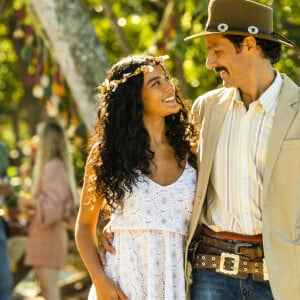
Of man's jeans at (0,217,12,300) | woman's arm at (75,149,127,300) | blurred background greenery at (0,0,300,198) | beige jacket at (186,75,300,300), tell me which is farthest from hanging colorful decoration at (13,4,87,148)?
beige jacket at (186,75,300,300)

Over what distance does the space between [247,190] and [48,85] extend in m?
4.05

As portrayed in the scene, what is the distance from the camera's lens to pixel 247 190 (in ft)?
15.1

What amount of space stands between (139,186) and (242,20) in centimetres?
91

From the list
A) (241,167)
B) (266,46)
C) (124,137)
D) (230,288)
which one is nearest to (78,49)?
(124,137)

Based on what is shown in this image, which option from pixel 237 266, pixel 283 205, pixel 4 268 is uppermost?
pixel 283 205

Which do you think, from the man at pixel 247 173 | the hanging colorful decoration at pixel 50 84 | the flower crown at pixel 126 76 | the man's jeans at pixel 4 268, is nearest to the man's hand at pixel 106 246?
the man at pixel 247 173

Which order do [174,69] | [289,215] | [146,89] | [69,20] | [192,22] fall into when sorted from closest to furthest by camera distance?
[289,215]
[146,89]
[69,20]
[192,22]
[174,69]

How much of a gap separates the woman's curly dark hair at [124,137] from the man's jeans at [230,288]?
0.55m

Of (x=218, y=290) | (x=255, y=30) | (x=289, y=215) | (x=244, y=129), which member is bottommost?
(x=218, y=290)

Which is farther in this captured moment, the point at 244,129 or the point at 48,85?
the point at 48,85

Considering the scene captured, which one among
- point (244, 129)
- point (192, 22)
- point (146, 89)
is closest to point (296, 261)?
point (244, 129)

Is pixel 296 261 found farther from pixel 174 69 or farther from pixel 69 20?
pixel 174 69

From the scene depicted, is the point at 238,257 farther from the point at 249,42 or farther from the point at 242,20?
the point at 242,20

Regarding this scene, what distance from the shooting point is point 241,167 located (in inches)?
182
